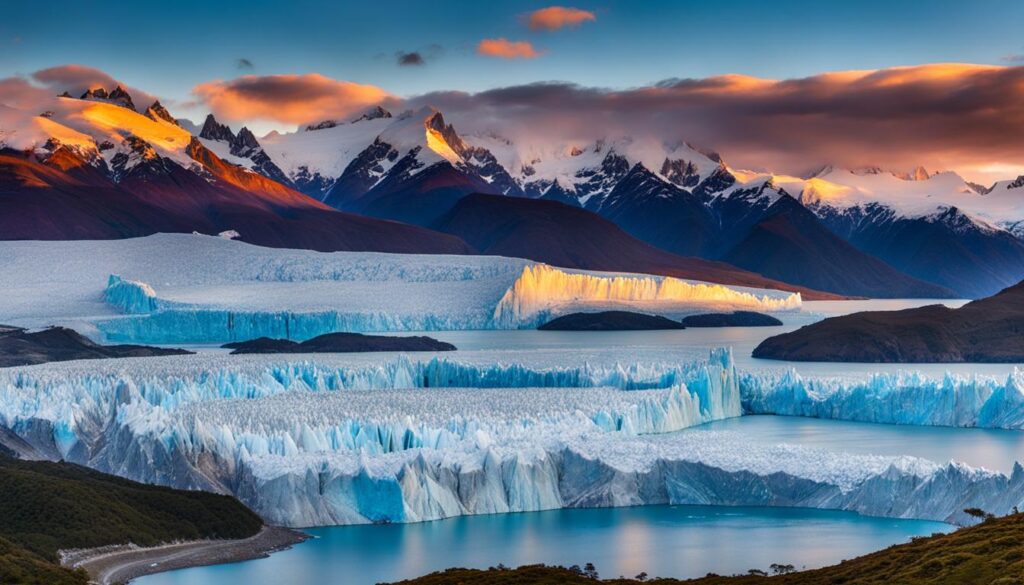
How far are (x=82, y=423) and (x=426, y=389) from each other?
1572cm

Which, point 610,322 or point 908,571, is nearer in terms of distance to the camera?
point 908,571

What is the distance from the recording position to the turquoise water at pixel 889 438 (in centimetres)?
4662

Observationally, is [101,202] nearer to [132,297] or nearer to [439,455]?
[132,297]

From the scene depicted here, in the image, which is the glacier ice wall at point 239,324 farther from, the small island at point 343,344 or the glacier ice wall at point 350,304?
the small island at point 343,344

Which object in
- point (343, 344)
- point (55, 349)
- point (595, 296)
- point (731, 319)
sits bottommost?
point (343, 344)

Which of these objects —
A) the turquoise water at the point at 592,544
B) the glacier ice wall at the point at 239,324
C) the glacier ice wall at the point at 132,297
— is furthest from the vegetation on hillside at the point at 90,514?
the glacier ice wall at the point at 132,297

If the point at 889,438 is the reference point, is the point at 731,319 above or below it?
above

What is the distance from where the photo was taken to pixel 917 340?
282 feet

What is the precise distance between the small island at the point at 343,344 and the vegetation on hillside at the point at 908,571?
49860 millimetres

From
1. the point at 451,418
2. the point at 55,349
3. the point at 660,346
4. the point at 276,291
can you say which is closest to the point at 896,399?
the point at 451,418

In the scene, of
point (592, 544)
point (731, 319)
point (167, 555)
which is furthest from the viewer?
point (731, 319)

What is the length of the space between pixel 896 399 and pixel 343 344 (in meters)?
35.3

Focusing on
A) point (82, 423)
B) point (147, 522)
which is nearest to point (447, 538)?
point (147, 522)

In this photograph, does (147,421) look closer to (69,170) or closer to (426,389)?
(426,389)
